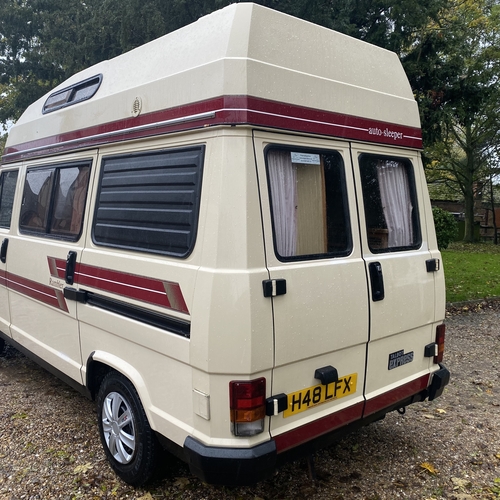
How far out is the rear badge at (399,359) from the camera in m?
3.16

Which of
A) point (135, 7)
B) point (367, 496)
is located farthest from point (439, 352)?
point (135, 7)

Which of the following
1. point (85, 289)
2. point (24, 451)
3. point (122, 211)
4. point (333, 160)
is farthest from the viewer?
point (24, 451)

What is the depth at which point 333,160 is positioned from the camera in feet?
9.53

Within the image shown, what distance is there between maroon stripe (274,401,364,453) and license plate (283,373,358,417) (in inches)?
3.7

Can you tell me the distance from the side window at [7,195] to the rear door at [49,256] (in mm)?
321

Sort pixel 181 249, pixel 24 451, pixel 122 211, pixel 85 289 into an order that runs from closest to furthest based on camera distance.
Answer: pixel 181 249
pixel 122 211
pixel 85 289
pixel 24 451

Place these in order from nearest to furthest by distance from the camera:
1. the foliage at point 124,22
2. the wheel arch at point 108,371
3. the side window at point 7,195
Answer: the wheel arch at point 108,371, the side window at point 7,195, the foliage at point 124,22

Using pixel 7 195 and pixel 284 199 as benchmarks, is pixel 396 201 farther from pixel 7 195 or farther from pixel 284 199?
pixel 7 195

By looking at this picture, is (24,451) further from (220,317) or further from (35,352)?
(220,317)

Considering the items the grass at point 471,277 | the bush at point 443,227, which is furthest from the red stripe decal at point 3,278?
the bush at point 443,227

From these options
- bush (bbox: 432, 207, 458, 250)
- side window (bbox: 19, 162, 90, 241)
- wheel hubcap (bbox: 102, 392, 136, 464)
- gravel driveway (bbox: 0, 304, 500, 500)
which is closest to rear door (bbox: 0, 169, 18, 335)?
side window (bbox: 19, 162, 90, 241)

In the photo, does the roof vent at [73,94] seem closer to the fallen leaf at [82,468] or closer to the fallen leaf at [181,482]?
the fallen leaf at [82,468]

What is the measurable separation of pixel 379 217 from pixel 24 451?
10.2 feet

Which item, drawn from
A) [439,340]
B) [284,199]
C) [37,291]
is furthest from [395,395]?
[37,291]
